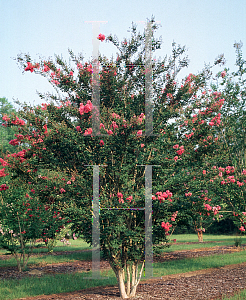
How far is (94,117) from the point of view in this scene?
5.63 m

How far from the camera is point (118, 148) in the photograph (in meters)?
5.68

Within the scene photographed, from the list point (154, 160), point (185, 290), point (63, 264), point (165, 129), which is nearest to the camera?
point (154, 160)

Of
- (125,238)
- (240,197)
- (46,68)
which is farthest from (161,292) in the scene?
(240,197)

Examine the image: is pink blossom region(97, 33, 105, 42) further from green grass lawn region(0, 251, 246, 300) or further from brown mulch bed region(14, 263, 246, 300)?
green grass lawn region(0, 251, 246, 300)

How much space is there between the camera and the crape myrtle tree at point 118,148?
18.2 feet

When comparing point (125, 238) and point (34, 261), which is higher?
point (125, 238)

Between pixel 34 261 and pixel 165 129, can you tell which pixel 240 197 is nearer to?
pixel 165 129

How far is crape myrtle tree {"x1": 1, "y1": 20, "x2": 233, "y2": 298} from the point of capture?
18.2 feet

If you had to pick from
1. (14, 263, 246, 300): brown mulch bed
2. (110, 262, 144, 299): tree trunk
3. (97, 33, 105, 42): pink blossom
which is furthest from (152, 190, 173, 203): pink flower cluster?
(97, 33, 105, 42): pink blossom

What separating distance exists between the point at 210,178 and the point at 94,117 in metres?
2.65

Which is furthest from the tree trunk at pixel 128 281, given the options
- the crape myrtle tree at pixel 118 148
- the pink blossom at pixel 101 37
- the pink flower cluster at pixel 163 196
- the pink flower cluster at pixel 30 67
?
the pink blossom at pixel 101 37

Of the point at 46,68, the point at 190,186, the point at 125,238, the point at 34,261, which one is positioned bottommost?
the point at 34,261

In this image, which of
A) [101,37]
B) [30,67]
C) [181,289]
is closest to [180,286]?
[181,289]

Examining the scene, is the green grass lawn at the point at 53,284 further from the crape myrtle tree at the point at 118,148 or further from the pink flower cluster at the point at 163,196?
the pink flower cluster at the point at 163,196
